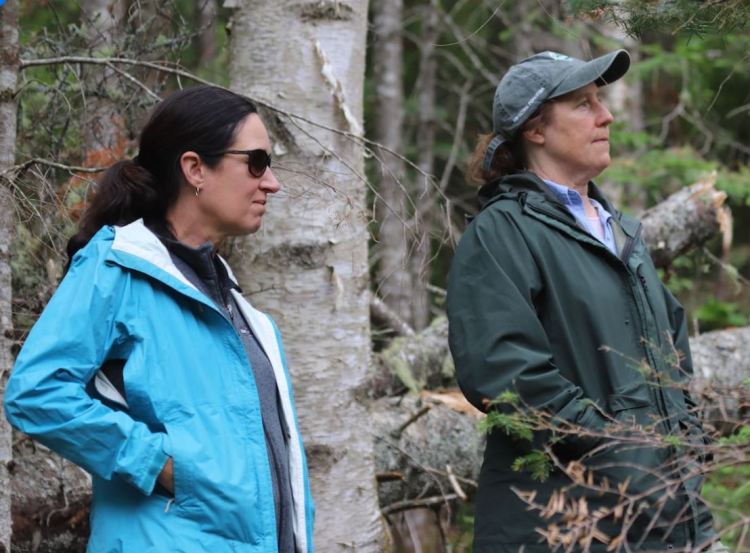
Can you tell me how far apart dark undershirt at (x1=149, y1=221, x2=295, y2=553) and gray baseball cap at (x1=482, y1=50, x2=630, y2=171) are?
120 centimetres

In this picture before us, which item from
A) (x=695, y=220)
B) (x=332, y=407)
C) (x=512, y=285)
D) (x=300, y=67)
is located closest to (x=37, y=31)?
(x=300, y=67)

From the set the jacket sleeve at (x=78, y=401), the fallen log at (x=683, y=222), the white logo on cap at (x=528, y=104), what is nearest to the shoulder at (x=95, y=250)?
the jacket sleeve at (x=78, y=401)

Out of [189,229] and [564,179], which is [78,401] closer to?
[189,229]

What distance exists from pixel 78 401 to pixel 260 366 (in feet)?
1.99

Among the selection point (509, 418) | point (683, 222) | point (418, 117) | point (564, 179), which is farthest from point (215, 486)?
point (418, 117)

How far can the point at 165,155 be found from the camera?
3.20 metres

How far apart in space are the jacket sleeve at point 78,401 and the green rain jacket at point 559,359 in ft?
3.39

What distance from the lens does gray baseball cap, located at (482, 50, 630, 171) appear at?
3.60 m

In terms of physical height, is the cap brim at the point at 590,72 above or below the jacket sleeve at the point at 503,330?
above

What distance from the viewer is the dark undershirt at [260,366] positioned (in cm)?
300

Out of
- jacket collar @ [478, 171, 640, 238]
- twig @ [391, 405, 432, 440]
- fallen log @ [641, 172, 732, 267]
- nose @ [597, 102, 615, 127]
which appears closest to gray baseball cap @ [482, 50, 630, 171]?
nose @ [597, 102, 615, 127]

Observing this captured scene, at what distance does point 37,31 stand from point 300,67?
1.88 meters

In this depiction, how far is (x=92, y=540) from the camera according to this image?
111 inches

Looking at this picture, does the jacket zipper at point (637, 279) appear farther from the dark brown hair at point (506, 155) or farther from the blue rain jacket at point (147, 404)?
the blue rain jacket at point (147, 404)
